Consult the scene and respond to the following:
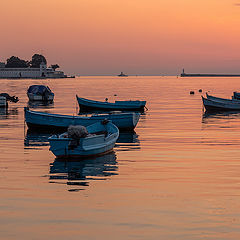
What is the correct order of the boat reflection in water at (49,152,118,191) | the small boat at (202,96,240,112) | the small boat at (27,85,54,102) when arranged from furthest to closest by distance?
the small boat at (27,85,54,102)
the small boat at (202,96,240,112)
the boat reflection in water at (49,152,118,191)

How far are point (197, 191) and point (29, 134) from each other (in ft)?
76.9

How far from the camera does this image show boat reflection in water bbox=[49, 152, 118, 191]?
71.1 ft

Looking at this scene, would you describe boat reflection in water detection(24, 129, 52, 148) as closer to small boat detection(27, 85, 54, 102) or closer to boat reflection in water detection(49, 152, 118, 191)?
boat reflection in water detection(49, 152, 118, 191)

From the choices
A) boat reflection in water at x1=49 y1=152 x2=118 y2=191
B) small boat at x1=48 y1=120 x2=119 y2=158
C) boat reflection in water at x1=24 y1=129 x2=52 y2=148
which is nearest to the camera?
boat reflection in water at x1=49 y1=152 x2=118 y2=191

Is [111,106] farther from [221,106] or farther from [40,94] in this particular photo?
[40,94]

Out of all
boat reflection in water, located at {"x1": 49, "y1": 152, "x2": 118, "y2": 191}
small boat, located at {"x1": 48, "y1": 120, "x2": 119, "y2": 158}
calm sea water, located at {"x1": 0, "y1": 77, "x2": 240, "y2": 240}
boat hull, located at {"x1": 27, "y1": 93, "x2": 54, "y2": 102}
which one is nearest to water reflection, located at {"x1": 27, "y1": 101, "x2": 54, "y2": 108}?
boat hull, located at {"x1": 27, "y1": 93, "x2": 54, "y2": 102}

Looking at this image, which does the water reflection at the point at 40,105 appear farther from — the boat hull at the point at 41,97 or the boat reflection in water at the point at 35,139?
the boat reflection in water at the point at 35,139

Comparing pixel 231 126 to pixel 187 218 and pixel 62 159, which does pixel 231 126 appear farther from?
pixel 187 218

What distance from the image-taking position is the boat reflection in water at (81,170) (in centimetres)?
2167

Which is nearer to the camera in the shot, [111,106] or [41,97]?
[111,106]

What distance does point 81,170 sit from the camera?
24.4 metres

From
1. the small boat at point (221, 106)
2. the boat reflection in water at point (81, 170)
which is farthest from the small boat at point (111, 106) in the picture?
the boat reflection in water at point (81, 170)

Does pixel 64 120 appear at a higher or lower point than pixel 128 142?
higher

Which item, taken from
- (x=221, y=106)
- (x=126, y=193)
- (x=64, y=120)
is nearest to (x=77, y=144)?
(x=126, y=193)
